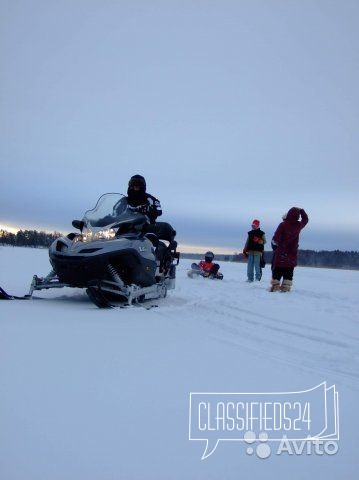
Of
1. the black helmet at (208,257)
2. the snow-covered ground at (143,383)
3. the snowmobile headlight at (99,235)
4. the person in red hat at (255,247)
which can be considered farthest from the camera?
the black helmet at (208,257)

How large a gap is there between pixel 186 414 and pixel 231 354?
1.13 m

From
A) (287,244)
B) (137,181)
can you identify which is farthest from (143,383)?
(287,244)

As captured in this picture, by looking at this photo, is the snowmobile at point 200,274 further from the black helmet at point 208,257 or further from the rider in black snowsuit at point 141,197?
the rider in black snowsuit at point 141,197

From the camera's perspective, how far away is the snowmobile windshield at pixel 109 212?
5.44 meters

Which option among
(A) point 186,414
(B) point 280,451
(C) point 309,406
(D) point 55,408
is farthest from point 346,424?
(D) point 55,408

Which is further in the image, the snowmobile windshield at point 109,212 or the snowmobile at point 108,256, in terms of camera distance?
the snowmobile windshield at point 109,212

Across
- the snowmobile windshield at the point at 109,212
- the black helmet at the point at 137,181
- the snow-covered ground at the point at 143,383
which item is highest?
the black helmet at the point at 137,181

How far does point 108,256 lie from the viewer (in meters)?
4.94

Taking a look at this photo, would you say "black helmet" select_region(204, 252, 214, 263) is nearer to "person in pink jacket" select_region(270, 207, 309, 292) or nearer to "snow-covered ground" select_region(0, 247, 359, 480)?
"person in pink jacket" select_region(270, 207, 309, 292)

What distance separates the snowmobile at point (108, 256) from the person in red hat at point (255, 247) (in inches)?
229

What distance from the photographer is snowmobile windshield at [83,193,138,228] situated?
5444 mm

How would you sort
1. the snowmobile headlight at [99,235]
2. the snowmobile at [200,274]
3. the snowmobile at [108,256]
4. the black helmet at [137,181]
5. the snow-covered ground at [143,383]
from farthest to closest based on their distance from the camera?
the snowmobile at [200,274], the black helmet at [137,181], the snowmobile headlight at [99,235], the snowmobile at [108,256], the snow-covered ground at [143,383]

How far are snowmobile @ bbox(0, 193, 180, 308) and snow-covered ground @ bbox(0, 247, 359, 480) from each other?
0.59 m

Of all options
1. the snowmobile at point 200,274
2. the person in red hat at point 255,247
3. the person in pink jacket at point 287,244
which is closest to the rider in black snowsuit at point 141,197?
the person in pink jacket at point 287,244
